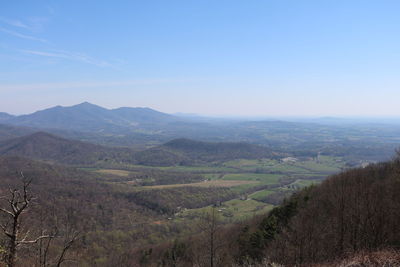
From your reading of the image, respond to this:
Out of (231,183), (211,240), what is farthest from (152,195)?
(211,240)

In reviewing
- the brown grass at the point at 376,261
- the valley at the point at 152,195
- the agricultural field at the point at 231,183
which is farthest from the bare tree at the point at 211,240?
the agricultural field at the point at 231,183

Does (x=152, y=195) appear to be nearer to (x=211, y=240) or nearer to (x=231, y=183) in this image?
(x=231, y=183)

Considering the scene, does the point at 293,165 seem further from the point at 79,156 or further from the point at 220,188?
the point at 79,156

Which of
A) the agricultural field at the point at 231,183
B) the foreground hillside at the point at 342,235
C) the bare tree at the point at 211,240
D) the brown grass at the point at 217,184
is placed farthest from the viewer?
the brown grass at the point at 217,184

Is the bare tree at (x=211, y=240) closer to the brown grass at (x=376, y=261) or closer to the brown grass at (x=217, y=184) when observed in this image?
the brown grass at (x=376, y=261)

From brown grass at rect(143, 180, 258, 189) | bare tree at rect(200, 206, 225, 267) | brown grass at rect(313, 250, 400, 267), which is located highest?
Result: brown grass at rect(313, 250, 400, 267)

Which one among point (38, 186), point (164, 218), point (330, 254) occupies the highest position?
point (330, 254)

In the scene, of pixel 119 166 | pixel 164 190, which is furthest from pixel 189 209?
pixel 119 166

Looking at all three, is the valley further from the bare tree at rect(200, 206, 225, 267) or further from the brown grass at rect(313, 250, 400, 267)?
the brown grass at rect(313, 250, 400, 267)

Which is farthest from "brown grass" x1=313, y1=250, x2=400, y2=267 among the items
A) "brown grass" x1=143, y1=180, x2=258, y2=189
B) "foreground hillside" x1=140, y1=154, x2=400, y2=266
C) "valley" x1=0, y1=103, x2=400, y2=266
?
"brown grass" x1=143, y1=180, x2=258, y2=189

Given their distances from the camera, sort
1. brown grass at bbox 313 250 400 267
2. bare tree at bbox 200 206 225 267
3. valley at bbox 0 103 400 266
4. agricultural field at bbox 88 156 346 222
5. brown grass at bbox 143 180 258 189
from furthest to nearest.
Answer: brown grass at bbox 143 180 258 189, agricultural field at bbox 88 156 346 222, valley at bbox 0 103 400 266, bare tree at bbox 200 206 225 267, brown grass at bbox 313 250 400 267

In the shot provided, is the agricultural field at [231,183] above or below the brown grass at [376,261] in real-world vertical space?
below
